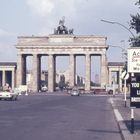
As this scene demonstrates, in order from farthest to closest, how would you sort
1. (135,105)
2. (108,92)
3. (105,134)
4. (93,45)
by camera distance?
1. (93,45)
2. (108,92)
3. (105,134)
4. (135,105)

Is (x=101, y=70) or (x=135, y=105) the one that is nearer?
(x=135, y=105)

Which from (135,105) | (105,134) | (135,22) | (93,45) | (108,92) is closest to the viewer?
(135,105)

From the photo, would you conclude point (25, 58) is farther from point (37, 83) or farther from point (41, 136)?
point (41, 136)

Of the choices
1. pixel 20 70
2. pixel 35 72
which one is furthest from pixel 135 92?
pixel 20 70

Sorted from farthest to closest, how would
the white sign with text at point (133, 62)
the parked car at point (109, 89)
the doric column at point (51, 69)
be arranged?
1. the doric column at point (51, 69)
2. the parked car at point (109, 89)
3. the white sign with text at point (133, 62)

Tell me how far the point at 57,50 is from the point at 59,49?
1.88 feet

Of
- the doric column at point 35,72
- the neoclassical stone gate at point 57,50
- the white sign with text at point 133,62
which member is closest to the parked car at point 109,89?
the neoclassical stone gate at point 57,50

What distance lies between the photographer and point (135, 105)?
21.8m

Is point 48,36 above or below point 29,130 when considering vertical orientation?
above

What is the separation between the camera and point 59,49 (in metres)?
164

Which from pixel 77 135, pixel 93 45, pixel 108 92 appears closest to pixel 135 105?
pixel 77 135

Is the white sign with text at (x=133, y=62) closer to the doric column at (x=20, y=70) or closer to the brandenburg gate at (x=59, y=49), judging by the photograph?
the brandenburg gate at (x=59, y=49)

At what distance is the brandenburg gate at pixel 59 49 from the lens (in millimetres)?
162375

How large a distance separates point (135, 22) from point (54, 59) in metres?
130
